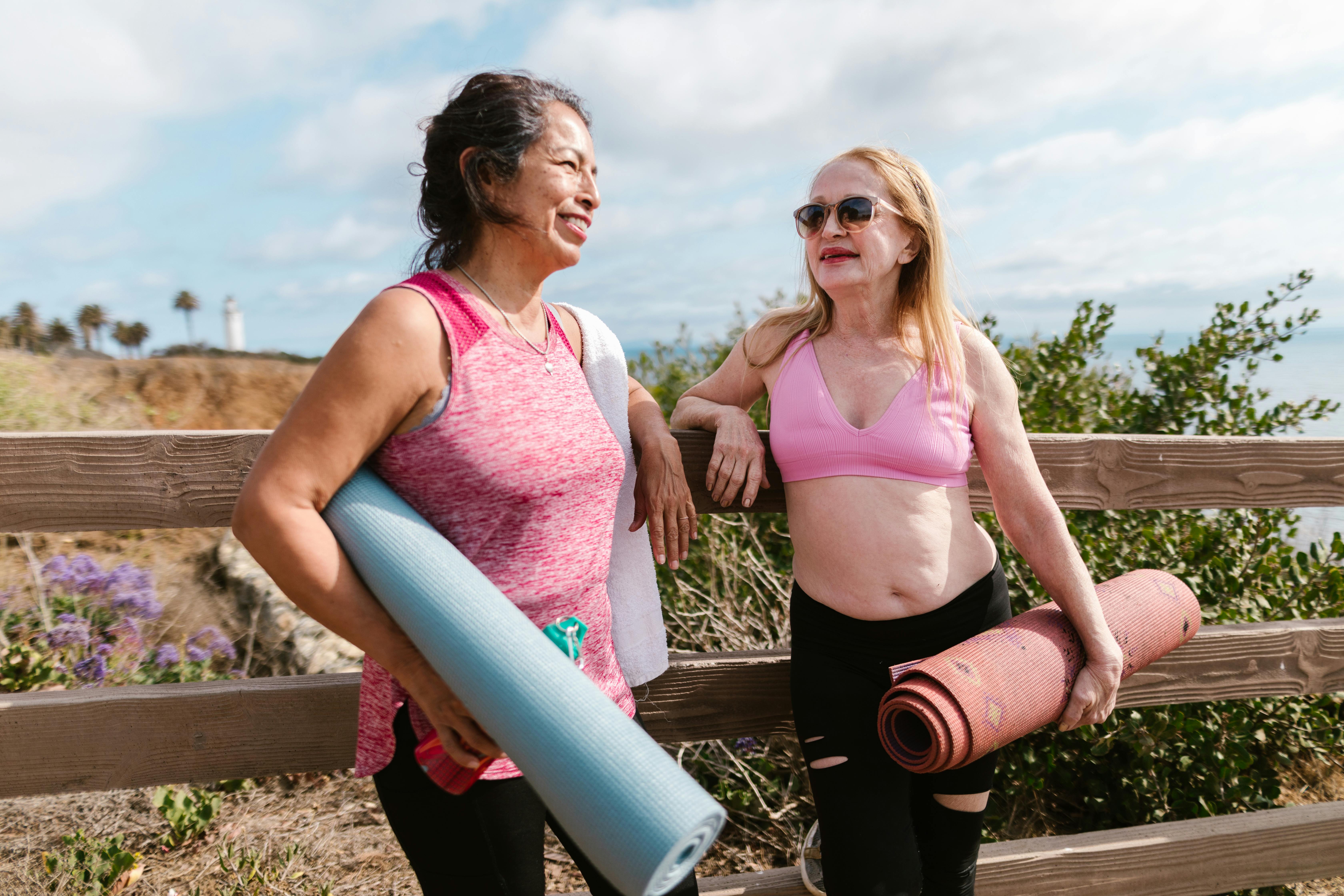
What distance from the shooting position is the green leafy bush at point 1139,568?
2.89 meters

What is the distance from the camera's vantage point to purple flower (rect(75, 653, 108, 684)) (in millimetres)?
3320

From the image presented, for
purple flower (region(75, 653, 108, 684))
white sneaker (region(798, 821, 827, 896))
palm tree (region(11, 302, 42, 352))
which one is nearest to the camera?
white sneaker (region(798, 821, 827, 896))

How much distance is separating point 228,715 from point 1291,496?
2.65 metres

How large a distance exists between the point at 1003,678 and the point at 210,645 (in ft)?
11.6

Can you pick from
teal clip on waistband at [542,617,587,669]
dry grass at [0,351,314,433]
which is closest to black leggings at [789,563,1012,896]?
teal clip on waistband at [542,617,587,669]

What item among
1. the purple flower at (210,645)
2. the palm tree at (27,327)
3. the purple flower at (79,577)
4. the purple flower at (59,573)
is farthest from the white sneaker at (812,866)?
the palm tree at (27,327)

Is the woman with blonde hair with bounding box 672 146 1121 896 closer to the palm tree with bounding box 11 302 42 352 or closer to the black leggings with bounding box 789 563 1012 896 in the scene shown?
the black leggings with bounding box 789 563 1012 896

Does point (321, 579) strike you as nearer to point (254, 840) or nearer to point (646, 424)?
point (646, 424)

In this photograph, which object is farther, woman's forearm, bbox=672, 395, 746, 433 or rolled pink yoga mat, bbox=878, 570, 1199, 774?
woman's forearm, bbox=672, 395, 746, 433

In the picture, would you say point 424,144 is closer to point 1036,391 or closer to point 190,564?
point 1036,391

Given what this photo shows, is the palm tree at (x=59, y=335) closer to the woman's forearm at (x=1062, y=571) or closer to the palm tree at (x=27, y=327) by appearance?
the palm tree at (x=27, y=327)

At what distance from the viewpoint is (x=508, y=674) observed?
3.53 ft

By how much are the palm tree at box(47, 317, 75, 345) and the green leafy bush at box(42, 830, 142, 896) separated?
7.36m

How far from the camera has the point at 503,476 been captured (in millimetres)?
1312
